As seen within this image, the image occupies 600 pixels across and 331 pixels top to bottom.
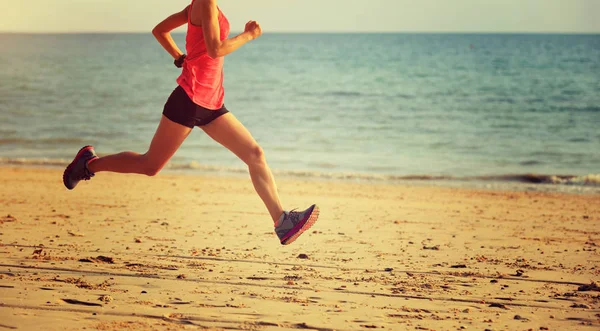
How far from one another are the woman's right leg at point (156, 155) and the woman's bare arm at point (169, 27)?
23.5 inches

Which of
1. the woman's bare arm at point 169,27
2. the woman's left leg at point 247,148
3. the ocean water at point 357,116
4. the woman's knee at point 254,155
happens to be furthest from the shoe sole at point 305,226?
the ocean water at point 357,116

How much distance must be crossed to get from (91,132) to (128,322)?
1674 centimetres

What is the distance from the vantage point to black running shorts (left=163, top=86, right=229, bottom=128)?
4.98 meters

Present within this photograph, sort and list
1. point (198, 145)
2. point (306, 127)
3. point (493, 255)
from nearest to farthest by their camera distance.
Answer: point (493, 255) → point (198, 145) → point (306, 127)

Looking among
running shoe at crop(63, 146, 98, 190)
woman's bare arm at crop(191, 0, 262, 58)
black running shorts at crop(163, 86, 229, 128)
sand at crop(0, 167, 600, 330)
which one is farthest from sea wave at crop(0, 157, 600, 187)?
woman's bare arm at crop(191, 0, 262, 58)

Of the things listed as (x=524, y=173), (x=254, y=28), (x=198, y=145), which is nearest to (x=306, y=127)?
(x=198, y=145)

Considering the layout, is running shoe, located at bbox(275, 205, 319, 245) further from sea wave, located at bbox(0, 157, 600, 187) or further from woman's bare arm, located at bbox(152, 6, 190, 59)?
sea wave, located at bbox(0, 157, 600, 187)

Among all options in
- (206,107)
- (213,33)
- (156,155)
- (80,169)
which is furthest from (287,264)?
(213,33)

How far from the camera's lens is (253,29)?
4.93 metres

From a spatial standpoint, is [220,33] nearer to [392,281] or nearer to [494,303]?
[392,281]

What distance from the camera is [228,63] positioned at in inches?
1916

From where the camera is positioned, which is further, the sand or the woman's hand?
the woman's hand

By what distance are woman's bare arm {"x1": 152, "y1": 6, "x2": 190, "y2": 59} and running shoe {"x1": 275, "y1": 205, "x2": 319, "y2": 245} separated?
55.7 inches

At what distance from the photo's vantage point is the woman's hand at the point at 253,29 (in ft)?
16.1
